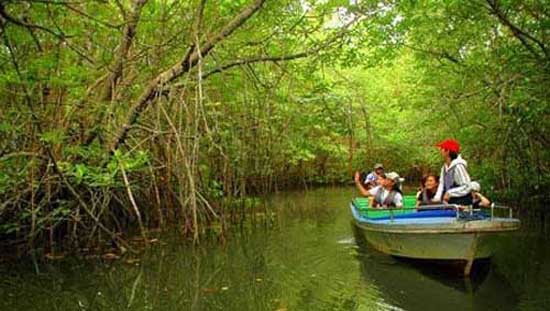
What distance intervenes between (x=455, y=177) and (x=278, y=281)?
2563mm

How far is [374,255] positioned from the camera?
30.3ft

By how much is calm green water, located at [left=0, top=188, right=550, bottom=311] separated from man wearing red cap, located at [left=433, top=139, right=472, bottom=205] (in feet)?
3.01

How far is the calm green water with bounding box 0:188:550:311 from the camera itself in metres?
6.46

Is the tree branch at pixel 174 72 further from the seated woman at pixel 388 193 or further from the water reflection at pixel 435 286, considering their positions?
the water reflection at pixel 435 286

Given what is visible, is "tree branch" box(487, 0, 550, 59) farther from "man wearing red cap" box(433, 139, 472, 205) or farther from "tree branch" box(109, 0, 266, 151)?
"tree branch" box(109, 0, 266, 151)

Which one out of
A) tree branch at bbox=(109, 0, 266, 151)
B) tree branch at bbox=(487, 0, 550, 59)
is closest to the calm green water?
tree branch at bbox=(109, 0, 266, 151)

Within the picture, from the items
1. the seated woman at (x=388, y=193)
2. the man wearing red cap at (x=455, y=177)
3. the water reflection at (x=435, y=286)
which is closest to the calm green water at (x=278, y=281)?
the water reflection at (x=435, y=286)

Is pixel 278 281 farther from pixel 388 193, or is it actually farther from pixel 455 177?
pixel 388 193

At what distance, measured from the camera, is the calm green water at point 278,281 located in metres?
6.46

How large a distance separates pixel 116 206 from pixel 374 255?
4288 millimetres

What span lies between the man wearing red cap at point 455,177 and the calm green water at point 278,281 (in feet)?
3.01

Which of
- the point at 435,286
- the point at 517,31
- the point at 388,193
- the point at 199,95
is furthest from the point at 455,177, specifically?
the point at 199,95

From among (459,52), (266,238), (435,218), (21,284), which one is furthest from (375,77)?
(21,284)

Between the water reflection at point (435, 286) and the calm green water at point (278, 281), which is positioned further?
the calm green water at point (278, 281)
